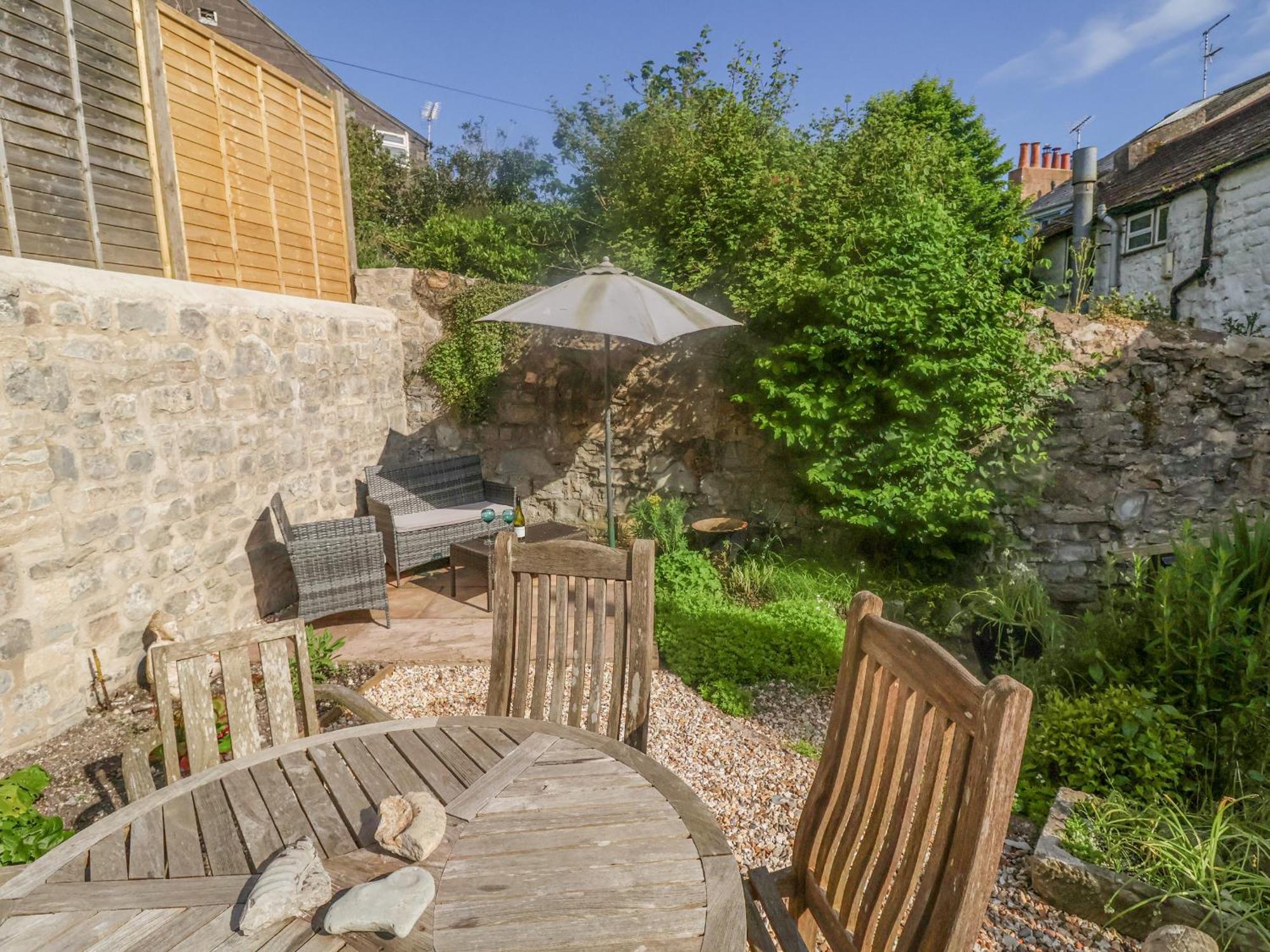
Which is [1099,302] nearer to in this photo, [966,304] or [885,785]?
[966,304]

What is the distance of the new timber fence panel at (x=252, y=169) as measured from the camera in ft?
13.8

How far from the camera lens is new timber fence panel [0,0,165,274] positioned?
3.24m

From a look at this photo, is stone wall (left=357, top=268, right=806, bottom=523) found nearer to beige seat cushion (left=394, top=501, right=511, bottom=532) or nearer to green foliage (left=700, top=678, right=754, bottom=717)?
beige seat cushion (left=394, top=501, right=511, bottom=532)

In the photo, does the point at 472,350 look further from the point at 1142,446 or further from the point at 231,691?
the point at 1142,446

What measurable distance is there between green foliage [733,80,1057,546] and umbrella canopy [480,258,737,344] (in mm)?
953

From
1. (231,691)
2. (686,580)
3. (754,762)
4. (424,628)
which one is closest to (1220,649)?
(754,762)

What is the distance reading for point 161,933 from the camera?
45.7 inches

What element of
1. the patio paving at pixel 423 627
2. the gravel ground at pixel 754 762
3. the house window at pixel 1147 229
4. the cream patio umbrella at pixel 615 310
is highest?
the house window at pixel 1147 229

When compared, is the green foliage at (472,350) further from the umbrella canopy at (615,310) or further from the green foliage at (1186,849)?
the green foliage at (1186,849)

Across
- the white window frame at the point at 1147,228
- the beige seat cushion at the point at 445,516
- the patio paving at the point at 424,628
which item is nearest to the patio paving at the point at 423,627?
the patio paving at the point at 424,628

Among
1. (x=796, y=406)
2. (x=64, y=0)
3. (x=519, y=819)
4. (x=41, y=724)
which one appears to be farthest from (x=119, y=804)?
(x=796, y=406)

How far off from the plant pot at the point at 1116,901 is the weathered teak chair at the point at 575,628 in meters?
1.37

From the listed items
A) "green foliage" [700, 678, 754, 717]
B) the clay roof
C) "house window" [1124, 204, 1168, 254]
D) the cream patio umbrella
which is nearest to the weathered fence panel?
the cream patio umbrella

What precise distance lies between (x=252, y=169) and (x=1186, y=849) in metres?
5.98
